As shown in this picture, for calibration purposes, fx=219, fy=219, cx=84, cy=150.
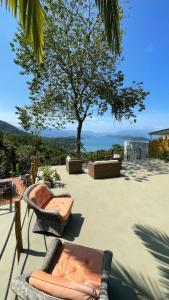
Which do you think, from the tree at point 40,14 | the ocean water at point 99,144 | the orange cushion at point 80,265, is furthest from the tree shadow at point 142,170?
the tree at point 40,14

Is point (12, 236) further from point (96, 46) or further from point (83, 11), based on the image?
point (83, 11)

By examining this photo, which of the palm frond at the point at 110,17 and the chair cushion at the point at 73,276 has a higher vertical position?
the palm frond at the point at 110,17

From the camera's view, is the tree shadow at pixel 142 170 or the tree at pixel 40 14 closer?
the tree at pixel 40 14

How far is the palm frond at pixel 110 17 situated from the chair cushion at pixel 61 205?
380cm

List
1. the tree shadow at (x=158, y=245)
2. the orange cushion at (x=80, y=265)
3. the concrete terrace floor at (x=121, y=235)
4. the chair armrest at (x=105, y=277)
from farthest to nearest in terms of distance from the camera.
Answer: the tree shadow at (x=158, y=245), the concrete terrace floor at (x=121, y=235), the orange cushion at (x=80, y=265), the chair armrest at (x=105, y=277)

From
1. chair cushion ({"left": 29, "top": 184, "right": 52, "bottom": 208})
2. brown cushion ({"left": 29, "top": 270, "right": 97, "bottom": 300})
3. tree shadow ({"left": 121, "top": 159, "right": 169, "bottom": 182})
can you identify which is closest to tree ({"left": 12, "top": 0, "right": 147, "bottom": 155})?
tree shadow ({"left": 121, "top": 159, "right": 169, "bottom": 182})

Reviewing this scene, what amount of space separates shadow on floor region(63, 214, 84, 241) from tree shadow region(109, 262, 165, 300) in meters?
1.38

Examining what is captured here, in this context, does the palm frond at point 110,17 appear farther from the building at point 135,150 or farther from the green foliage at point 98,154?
the building at point 135,150

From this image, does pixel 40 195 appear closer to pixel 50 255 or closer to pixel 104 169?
pixel 50 255

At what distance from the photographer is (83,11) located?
1461 centimetres

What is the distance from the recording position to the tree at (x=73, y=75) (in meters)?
14.6

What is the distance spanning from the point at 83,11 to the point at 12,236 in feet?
48.6

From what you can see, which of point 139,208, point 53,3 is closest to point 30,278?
point 139,208

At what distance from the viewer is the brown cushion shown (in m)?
2.44
